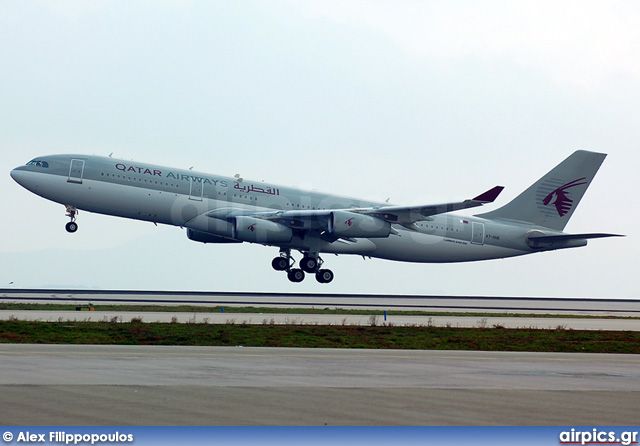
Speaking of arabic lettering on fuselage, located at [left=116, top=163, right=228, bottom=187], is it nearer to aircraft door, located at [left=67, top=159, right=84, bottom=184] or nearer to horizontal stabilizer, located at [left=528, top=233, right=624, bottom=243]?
aircraft door, located at [left=67, top=159, right=84, bottom=184]

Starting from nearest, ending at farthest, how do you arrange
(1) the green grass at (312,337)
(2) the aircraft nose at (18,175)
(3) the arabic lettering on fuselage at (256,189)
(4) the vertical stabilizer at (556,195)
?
(1) the green grass at (312,337) → (2) the aircraft nose at (18,175) → (3) the arabic lettering on fuselage at (256,189) → (4) the vertical stabilizer at (556,195)

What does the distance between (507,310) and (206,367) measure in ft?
117

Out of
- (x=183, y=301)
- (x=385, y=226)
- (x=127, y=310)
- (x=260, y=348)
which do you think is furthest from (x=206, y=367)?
(x=385, y=226)

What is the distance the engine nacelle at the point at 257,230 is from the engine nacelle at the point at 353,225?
10.3ft

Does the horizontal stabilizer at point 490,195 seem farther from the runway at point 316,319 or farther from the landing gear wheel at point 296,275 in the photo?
the landing gear wheel at point 296,275

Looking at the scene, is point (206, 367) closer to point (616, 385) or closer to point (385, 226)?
point (616, 385)

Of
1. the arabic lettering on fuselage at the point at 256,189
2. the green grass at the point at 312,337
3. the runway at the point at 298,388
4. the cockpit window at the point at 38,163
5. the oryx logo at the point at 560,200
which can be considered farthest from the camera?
the oryx logo at the point at 560,200

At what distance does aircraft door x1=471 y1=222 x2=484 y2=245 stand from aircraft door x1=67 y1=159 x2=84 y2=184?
25518 mm

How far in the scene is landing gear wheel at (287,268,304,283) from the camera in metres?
55.6

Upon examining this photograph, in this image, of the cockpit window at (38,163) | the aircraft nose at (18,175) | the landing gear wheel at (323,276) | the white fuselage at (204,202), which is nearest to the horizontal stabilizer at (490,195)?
the white fuselage at (204,202)

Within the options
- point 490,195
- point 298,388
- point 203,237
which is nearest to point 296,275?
point 203,237

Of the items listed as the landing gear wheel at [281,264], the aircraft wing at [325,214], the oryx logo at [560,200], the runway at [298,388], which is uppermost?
the oryx logo at [560,200]

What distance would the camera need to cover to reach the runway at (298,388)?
12588mm

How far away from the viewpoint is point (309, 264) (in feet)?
183
